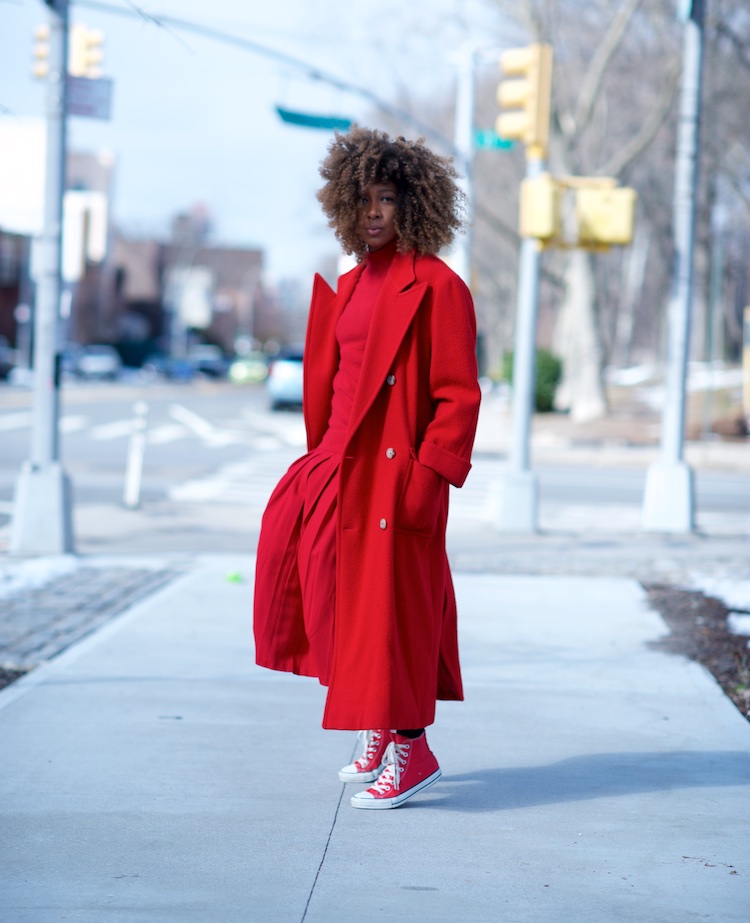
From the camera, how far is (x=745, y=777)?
4789 mm

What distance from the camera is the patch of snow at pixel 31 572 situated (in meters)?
8.57

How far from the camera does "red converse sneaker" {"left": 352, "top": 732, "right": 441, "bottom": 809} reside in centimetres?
436

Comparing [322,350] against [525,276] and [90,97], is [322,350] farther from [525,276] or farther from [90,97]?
[525,276]

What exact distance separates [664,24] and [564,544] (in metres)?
20.2

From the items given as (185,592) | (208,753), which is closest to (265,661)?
(208,753)

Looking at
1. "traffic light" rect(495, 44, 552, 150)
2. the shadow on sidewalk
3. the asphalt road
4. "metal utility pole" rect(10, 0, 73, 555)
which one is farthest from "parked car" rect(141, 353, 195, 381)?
the shadow on sidewalk

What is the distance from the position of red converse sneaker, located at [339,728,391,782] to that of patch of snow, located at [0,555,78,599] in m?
4.21

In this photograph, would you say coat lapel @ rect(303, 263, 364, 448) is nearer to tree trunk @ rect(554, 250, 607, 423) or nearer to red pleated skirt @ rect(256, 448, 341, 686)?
red pleated skirt @ rect(256, 448, 341, 686)

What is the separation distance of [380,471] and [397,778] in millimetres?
1026

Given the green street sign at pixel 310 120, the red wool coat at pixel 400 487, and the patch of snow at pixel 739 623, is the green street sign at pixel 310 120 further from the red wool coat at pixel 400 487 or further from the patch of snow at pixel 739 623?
the red wool coat at pixel 400 487

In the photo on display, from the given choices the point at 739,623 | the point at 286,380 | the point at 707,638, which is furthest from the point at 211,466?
the point at 286,380

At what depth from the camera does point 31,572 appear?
29.9ft

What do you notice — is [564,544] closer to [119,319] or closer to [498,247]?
[498,247]

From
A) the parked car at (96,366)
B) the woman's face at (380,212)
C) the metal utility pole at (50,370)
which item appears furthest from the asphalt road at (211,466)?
the parked car at (96,366)
